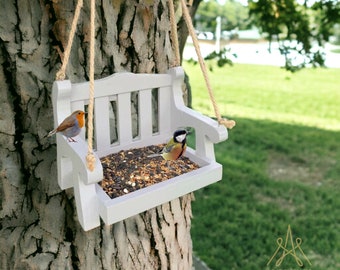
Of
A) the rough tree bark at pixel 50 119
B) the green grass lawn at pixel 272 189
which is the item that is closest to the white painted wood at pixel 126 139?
the rough tree bark at pixel 50 119

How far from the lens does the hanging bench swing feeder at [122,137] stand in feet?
3.98

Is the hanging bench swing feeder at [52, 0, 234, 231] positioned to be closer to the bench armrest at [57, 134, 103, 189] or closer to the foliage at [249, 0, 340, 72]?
the bench armrest at [57, 134, 103, 189]

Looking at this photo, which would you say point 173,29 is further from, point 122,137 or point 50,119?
point 50,119

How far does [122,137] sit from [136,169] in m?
0.18

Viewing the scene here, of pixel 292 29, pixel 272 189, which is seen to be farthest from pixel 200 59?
pixel 272 189

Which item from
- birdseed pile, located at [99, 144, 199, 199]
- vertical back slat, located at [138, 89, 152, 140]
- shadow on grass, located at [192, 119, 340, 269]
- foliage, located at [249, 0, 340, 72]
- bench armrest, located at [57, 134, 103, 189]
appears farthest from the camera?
foliage, located at [249, 0, 340, 72]

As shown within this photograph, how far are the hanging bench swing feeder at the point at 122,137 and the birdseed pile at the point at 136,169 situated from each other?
0.11 ft

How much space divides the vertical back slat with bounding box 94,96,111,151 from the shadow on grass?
86.1 inches

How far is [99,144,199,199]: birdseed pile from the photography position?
134 cm

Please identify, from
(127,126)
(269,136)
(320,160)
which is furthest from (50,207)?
(269,136)

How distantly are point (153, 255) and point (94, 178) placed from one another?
2.44 ft

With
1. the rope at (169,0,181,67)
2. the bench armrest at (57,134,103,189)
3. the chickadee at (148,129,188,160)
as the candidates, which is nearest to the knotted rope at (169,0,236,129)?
the rope at (169,0,181,67)

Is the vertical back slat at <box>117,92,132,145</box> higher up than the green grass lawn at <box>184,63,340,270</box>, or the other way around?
the vertical back slat at <box>117,92,132,145</box>

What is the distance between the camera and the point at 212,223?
3.92m
